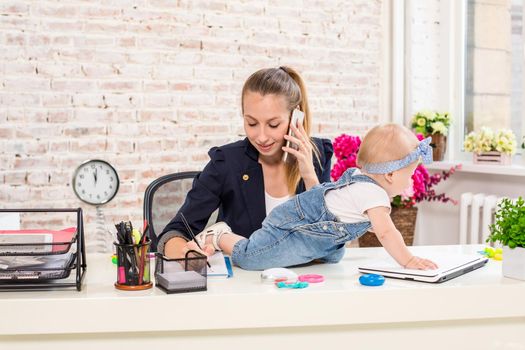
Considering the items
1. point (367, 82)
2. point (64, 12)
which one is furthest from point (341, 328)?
point (367, 82)

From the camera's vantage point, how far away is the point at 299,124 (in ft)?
6.50

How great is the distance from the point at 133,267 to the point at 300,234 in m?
0.43

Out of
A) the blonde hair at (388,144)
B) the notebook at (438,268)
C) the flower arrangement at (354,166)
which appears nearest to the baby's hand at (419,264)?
the notebook at (438,268)

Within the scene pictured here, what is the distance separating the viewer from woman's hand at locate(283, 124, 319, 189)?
1.94 metres

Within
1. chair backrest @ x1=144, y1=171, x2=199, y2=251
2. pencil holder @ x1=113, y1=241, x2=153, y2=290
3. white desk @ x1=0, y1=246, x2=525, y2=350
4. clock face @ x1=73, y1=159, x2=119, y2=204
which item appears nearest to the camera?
white desk @ x1=0, y1=246, x2=525, y2=350

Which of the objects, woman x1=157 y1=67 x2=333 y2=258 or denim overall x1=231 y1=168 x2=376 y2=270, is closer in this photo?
denim overall x1=231 y1=168 x2=376 y2=270

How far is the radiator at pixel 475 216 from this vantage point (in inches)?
133

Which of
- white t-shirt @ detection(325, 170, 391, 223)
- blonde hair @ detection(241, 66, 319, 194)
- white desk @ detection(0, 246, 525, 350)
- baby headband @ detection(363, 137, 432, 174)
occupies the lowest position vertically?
white desk @ detection(0, 246, 525, 350)

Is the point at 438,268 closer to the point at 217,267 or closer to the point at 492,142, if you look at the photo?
the point at 217,267

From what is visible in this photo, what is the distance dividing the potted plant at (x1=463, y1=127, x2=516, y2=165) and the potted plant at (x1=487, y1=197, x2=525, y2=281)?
1.98 m

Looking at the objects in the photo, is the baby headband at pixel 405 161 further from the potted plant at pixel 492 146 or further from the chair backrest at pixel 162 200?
the potted plant at pixel 492 146

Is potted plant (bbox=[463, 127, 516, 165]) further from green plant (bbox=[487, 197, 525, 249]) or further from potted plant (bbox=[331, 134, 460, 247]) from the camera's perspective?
green plant (bbox=[487, 197, 525, 249])

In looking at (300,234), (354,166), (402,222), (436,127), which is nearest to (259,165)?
(300,234)

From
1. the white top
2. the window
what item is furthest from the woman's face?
the window
